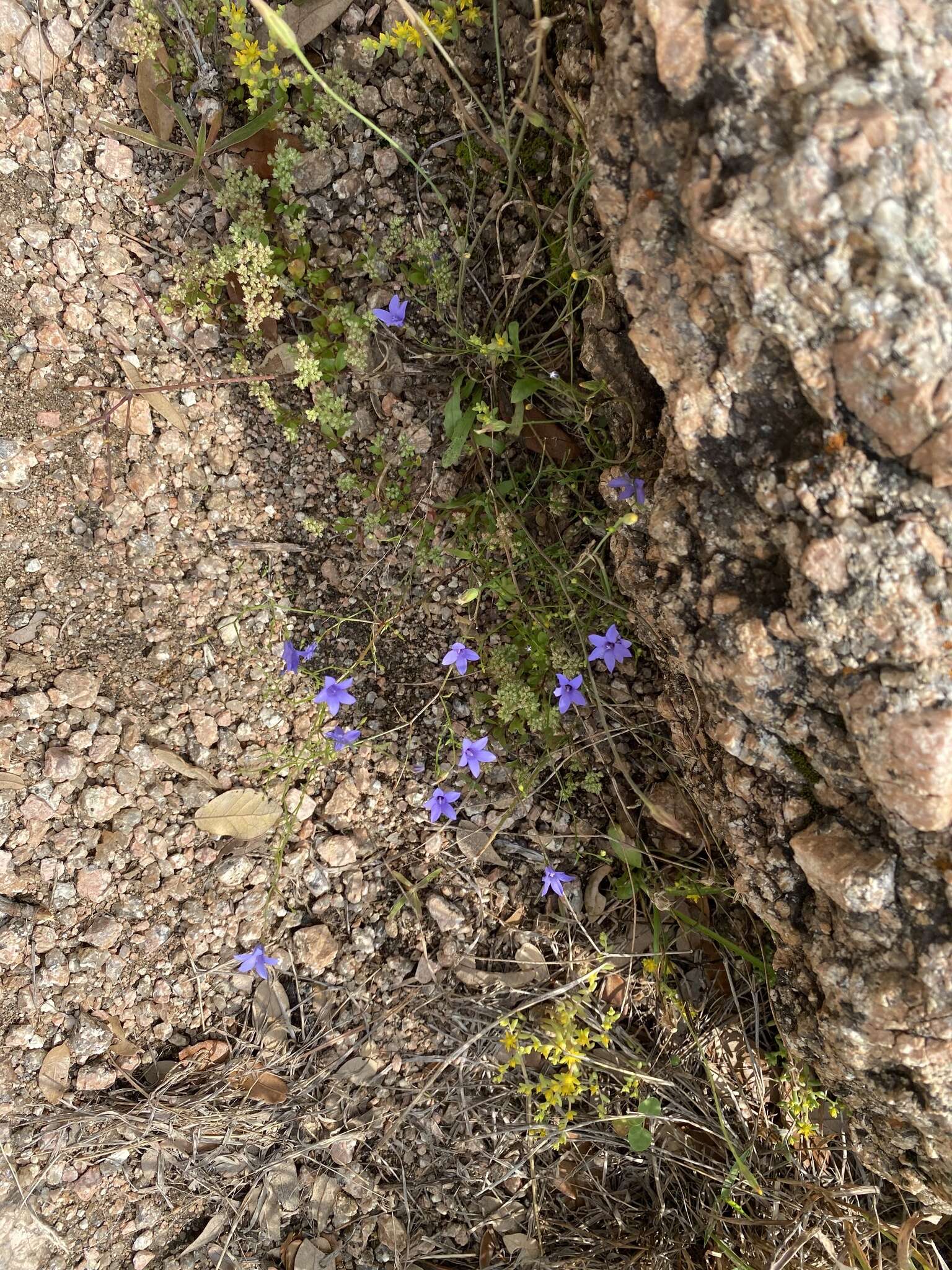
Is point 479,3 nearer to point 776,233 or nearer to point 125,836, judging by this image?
point 776,233

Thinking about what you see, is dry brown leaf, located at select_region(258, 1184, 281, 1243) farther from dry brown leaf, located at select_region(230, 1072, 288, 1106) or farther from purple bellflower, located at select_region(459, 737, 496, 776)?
purple bellflower, located at select_region(459, 737, 496, 776)

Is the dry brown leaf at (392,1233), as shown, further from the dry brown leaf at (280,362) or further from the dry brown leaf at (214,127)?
the dry brown leaf at (214,127)

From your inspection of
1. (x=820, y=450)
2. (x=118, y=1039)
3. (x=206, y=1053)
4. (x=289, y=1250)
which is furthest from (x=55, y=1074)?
(x=820, y=450)

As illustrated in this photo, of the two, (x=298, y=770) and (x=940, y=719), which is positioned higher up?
(x=940, y=719)

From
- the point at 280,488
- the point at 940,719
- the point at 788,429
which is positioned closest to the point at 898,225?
the point at 788,429

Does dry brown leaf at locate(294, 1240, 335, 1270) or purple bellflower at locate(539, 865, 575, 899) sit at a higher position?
purple bellflower at locate(539, 865, 575, 899)

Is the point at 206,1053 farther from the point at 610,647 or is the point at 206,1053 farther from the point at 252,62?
the point at 252,62

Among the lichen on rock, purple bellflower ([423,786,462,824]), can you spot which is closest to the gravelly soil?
purple bellflower ([423,786,462,824])
